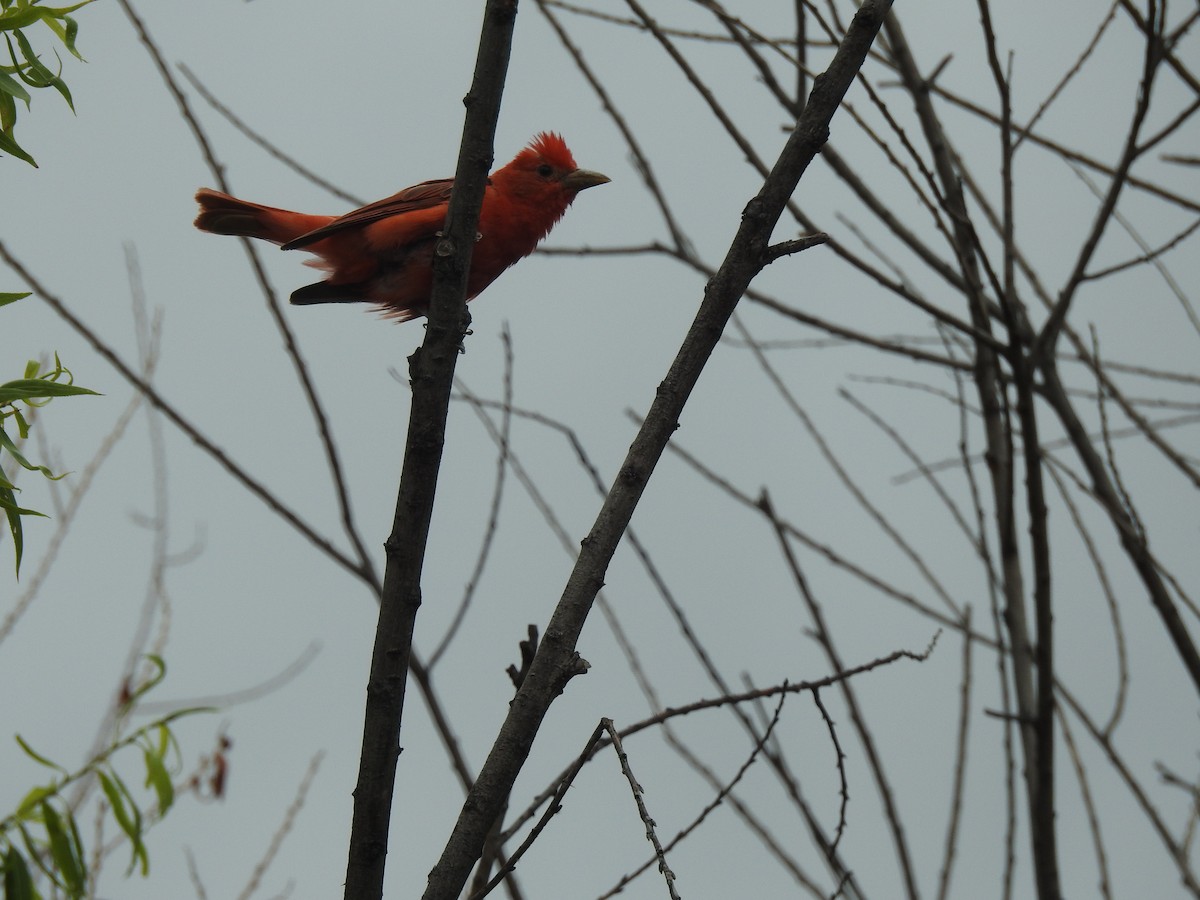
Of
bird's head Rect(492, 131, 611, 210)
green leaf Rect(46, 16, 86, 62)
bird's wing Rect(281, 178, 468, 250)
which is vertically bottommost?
green leaf Rect(46, 16, 86, 62)

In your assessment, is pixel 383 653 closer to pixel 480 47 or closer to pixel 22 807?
pixel 22 807

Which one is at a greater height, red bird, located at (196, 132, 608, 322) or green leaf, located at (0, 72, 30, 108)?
red bird, located at (196, 132, 608, 322)

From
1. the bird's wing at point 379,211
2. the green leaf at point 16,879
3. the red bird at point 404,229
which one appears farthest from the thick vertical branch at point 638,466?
the bird's wing at point 379,211

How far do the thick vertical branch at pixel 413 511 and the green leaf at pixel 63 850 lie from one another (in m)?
0.59

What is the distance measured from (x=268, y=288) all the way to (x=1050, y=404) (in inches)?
95.9

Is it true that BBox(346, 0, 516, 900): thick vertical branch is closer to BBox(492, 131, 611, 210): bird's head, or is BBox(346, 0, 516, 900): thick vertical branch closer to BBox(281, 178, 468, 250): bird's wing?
BBox(281, 178, 468, 250): bird's wing

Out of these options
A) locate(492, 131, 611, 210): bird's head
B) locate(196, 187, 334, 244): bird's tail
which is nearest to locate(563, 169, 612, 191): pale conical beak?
locate(492, 131, 611, 210): bird's head

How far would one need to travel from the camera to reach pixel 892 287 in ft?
12.8

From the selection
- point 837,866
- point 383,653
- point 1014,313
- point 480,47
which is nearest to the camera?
point 480,47

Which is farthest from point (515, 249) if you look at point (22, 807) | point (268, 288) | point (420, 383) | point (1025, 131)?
point (22, 807)

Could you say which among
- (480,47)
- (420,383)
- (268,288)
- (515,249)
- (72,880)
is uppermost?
(515,249)

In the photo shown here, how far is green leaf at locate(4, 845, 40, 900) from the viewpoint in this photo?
2.43 m

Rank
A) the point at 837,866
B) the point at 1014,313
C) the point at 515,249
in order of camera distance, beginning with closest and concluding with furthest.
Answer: the point at 837,866 < the point at 1014,313 < the point at 515,249

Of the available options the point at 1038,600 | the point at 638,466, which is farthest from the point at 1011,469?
the point at 638,466
